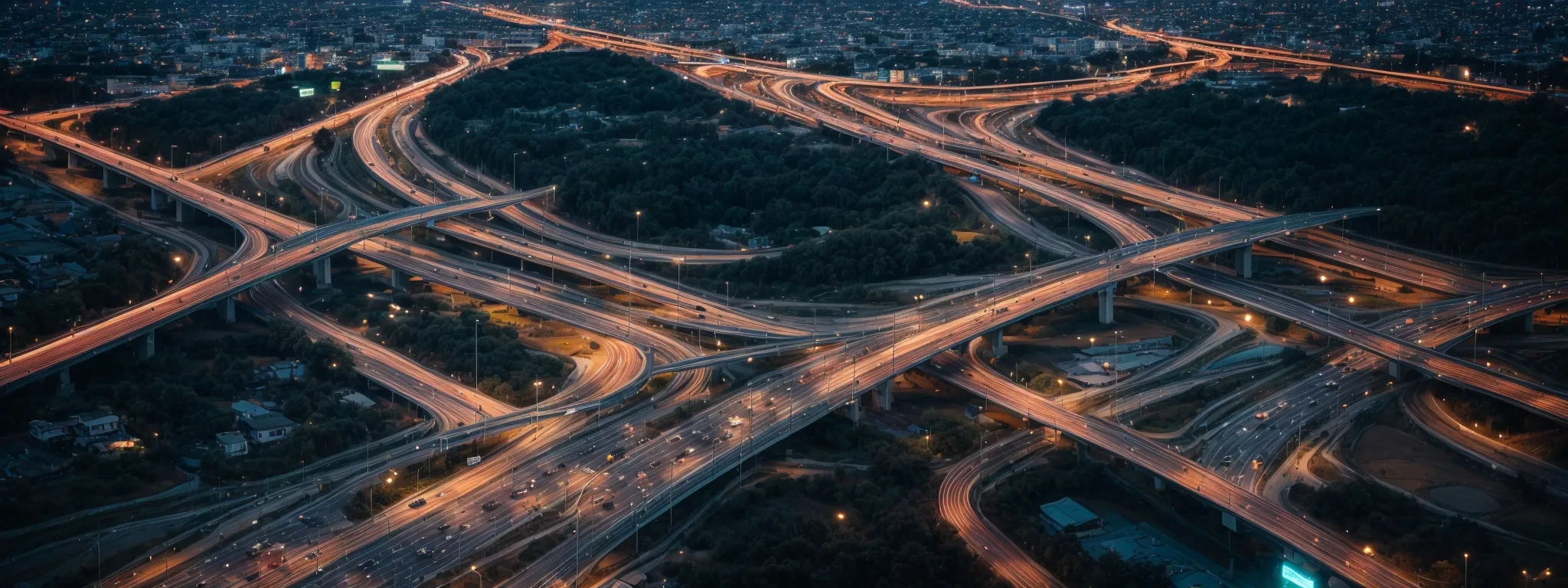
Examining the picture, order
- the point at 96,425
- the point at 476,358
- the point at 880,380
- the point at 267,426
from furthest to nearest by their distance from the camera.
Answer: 1. the point at 476,358
2. the point at 880,380
3. the point at 267,426
4. the point at 96,425

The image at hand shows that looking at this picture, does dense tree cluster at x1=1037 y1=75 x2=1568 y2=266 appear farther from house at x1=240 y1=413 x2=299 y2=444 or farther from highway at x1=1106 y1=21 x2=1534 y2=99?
house at x1=240 y1=413 x2=299 y2=444

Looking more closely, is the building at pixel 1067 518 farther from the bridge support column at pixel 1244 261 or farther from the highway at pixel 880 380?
the bridge support column at pixel 1244 261

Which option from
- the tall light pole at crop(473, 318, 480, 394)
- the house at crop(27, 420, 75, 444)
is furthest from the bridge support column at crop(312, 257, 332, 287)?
the house at crop(27, 420, 75, 444)

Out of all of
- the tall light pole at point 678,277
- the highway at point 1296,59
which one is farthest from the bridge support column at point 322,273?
the highway at point 1296,59

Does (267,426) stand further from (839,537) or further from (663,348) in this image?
(839,537)

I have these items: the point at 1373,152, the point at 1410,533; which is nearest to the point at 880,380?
the point at 1410,533

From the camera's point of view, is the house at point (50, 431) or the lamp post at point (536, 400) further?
the lamp post at point (536, 400)

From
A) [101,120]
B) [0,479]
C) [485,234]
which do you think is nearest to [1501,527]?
[0,479]
